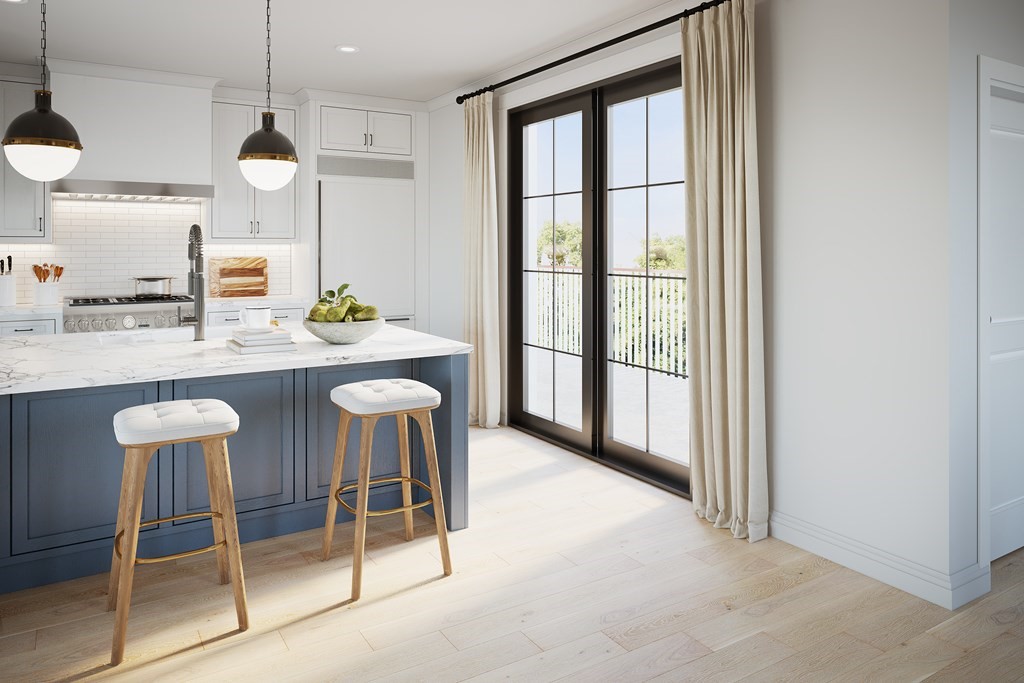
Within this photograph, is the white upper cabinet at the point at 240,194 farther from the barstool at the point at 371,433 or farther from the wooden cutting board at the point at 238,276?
the barstool at the point at 371,433

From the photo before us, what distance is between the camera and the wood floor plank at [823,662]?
2238mm

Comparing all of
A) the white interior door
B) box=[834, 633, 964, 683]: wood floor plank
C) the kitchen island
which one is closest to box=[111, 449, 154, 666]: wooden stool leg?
the kitchen island

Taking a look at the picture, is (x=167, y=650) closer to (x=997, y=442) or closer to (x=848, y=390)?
(x=848, y=390)

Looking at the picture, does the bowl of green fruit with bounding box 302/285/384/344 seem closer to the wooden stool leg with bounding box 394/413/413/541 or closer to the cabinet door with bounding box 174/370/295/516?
the cabinet door with bounding box 174/370/295/516

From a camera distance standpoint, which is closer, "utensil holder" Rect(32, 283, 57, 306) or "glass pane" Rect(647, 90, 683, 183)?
"glass pane" Rect(647, 90, 683, 183)

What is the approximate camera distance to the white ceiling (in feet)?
12.8

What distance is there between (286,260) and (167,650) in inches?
167

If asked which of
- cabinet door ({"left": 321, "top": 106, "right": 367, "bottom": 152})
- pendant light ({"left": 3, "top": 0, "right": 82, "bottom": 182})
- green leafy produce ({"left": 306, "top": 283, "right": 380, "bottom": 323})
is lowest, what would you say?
green leafy produce ({"left": 306, "top": 283, "right": 380, "bottom": 323})

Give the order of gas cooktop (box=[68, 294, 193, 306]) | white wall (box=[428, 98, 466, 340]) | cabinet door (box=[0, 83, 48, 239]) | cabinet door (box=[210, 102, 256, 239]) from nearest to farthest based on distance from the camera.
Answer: cabinet door (box=[0, 83, 48, 239])
gas cooktop (box=[68, 294, 193, 306])
cabinet door (box=[210, 102, 256, 239])
white wall (box=[428, 98, 466, 340])

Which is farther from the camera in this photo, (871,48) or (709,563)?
(709,563)

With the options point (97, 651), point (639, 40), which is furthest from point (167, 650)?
point (639, 40)

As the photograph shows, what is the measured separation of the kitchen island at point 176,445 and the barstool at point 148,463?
0.29 metres

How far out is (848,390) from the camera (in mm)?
3008

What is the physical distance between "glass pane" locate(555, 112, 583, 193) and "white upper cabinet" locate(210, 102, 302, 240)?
7.26 ft
